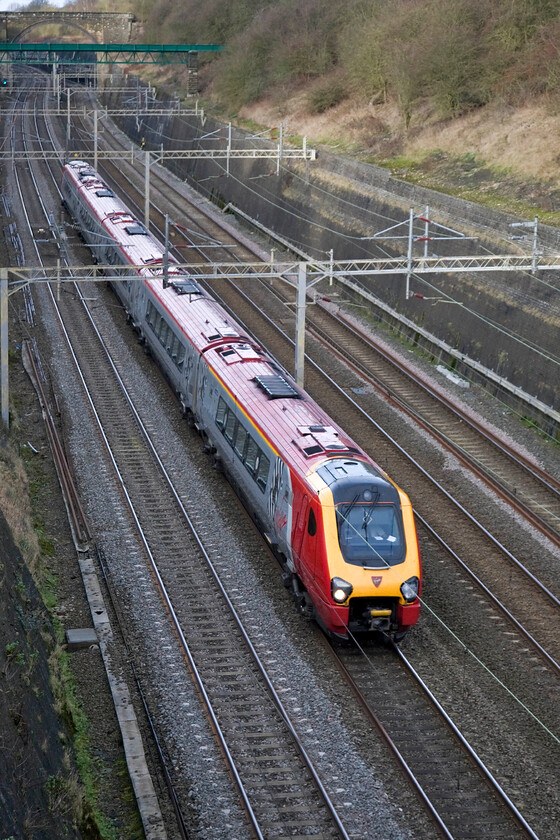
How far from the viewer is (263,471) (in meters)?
20.0

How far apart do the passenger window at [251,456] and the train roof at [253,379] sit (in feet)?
1.53

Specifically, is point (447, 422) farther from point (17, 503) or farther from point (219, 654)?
point (219, 654)

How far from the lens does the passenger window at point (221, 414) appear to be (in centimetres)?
2294

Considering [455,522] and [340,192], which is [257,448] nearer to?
[455,522]

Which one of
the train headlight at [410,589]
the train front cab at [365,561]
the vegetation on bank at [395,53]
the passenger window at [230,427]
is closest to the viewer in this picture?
the train front cab at [365,561]

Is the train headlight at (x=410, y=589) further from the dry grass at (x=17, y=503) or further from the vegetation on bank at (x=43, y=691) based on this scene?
the dry grass at (x=17, y=503)

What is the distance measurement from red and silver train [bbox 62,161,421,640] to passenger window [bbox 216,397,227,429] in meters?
0.05

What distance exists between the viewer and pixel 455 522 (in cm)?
2228

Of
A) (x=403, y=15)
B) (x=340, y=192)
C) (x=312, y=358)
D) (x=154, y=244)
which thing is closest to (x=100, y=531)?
→ (x=312, y=358)

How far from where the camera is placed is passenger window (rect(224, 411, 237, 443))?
72.7ft

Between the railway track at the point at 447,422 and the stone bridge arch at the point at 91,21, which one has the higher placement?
the stone bridge arch at the point at 91,21

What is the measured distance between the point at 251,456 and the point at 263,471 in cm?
88

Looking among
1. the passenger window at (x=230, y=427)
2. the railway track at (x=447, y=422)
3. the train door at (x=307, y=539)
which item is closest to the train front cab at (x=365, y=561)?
the train door at (x=307, y=539)

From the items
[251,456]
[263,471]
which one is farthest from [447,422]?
[263,471]
